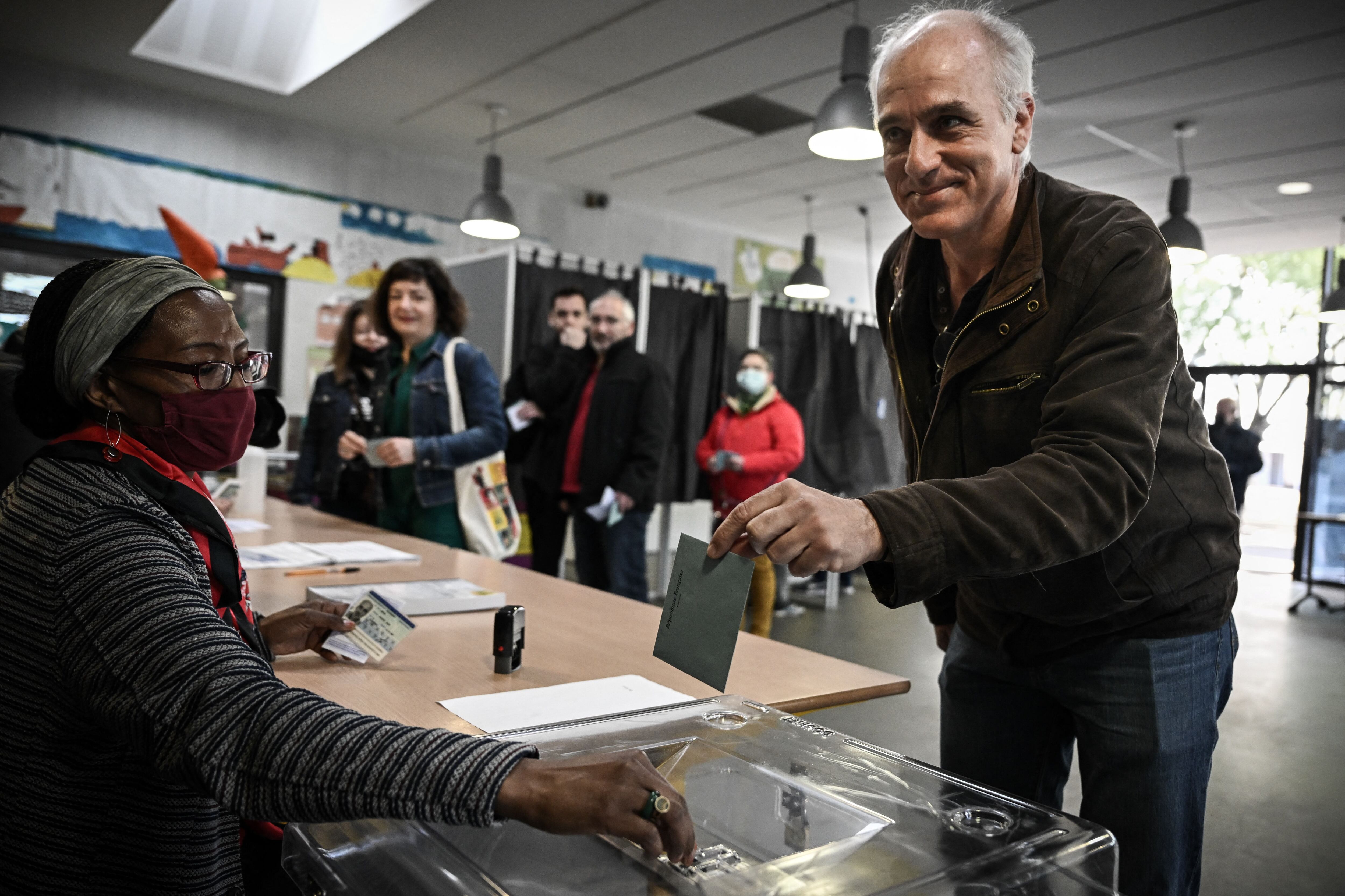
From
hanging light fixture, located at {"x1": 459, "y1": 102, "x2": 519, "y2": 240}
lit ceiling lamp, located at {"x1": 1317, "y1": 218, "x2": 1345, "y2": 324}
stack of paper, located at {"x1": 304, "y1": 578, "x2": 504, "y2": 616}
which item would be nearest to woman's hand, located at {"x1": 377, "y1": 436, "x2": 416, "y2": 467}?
stack of paper, located at {"x1": 304, "y1": 578, "x2": 504, "y2": 616}

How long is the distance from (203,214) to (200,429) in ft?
18.7

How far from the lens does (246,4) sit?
5234 millimetres

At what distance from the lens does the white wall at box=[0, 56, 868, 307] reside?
18.1ft

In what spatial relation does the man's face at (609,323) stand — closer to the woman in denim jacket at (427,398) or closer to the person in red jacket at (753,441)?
the woman in denim jacket at (427,398)

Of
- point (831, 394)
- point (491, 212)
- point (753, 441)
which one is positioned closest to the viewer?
point (753, 441)

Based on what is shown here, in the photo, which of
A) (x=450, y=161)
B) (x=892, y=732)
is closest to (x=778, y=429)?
(x=892, y=732)

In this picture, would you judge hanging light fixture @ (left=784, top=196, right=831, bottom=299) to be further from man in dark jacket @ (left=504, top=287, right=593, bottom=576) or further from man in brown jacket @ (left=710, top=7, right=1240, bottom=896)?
man in brown jacket @ (left=710, top=7, right=1240, bottom=896)

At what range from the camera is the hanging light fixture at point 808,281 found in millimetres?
7090

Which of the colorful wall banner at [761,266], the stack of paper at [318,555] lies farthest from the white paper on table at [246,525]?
the colorful wall banner at [761,266]

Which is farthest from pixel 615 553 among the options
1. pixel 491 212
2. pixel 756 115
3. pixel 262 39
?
pixel 262 39

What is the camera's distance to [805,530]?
0.88 m

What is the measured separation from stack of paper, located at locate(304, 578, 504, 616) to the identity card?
6.2 inches

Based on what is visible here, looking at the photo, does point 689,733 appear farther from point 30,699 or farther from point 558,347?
point 558,347

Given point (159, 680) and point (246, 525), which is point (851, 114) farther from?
point (159, 680)
